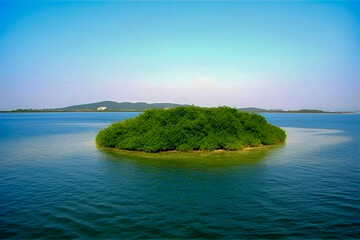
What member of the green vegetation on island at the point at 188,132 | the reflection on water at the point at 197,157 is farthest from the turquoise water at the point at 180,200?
the green vegetation on island at the point at 188,132

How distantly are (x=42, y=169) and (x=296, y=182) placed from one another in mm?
22193

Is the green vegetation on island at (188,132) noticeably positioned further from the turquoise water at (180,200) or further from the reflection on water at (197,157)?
the turquoise water at (180,200)

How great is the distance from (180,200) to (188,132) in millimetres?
20234

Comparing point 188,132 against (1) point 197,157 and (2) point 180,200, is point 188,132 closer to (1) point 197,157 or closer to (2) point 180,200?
(1) point 197,157

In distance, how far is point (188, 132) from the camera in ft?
121

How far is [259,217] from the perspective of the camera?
14.2 m

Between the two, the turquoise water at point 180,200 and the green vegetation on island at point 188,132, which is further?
the green vegetation on island at point 188,132

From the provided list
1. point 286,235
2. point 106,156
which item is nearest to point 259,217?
point 286,235

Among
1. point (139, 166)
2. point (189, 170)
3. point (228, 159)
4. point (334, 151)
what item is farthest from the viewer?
point (334, 151)

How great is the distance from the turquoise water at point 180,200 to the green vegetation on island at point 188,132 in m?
7.58

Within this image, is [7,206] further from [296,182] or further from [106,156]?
[296,182]

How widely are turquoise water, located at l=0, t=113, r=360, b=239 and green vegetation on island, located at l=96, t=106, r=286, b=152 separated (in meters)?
7.58

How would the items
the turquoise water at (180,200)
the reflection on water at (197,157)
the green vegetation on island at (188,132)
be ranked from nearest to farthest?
the turquoise water at (180,200), the reflection on water at (197,157), the green vegetation on island at (188,132)

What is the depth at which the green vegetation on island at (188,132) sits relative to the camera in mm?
35812
